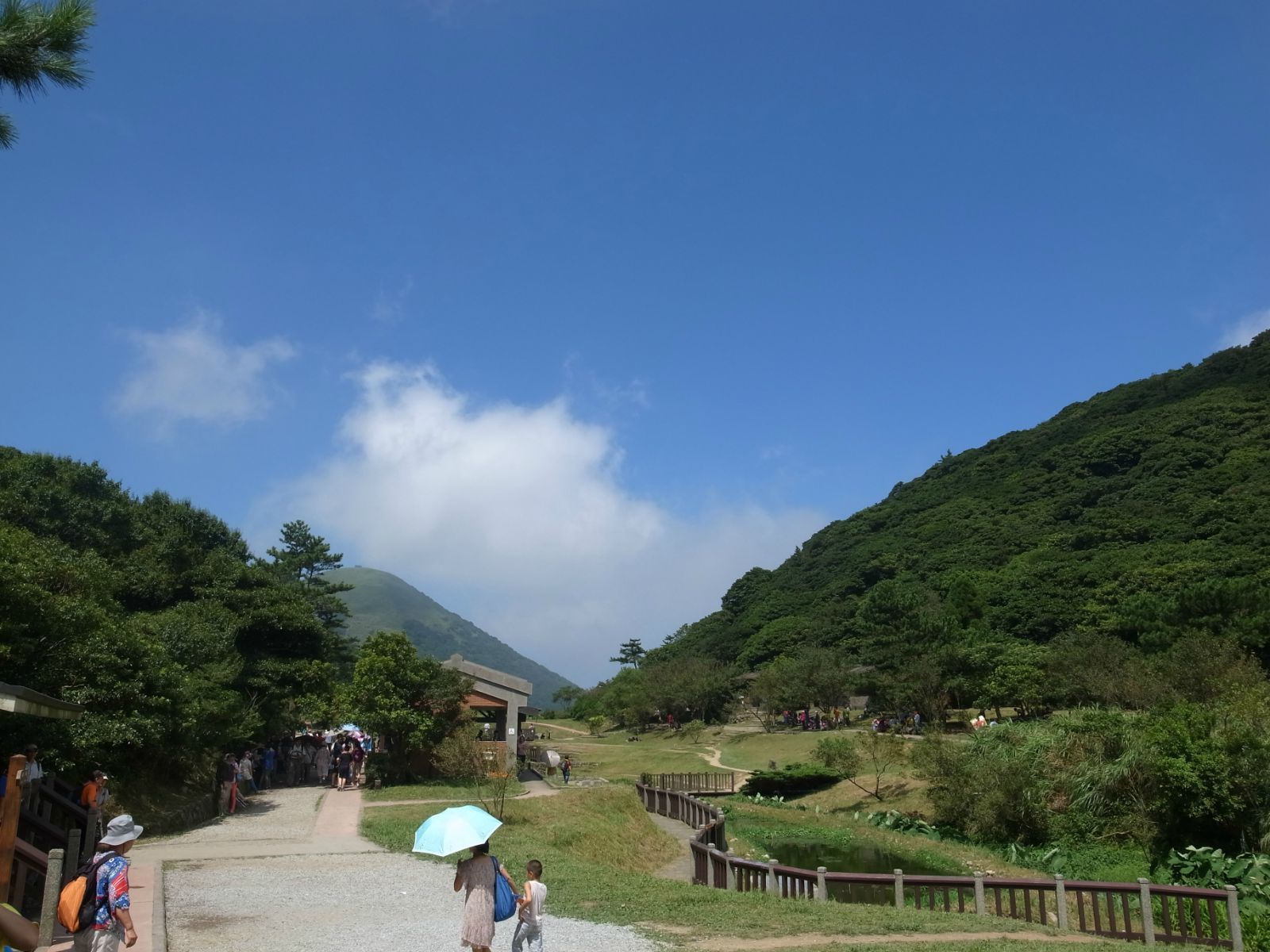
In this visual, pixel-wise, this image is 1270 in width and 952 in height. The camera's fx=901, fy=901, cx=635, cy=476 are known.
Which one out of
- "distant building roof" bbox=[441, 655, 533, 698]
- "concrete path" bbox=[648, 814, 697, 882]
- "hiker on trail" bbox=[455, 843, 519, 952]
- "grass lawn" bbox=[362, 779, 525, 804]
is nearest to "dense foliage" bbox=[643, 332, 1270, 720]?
"concrete path" bbox=[648, 814, 697, 882]

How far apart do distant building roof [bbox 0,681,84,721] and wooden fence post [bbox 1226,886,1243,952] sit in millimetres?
14855

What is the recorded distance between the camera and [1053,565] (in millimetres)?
68375

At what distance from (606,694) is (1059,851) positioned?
2224 inches

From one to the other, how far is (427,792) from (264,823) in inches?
203

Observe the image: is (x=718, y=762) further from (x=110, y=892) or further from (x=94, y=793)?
(x=110, y=892)

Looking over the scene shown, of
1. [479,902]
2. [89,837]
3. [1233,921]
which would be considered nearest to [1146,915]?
[1233,921]

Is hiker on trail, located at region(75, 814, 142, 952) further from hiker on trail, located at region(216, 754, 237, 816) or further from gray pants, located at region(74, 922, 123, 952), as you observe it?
hiker on trail, located at region(216, 754, 237, 816)

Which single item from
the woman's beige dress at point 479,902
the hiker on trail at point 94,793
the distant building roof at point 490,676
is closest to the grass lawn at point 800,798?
the distant building roof at point 490,676

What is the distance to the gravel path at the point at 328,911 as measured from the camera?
9.62 metres

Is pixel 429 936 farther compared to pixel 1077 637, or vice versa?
pixel 1077 637

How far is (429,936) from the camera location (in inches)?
391

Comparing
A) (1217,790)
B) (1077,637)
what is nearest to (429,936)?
(1217,790)

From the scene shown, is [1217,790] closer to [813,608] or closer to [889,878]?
[889,878]

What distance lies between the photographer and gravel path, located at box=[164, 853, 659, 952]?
9.62 m
